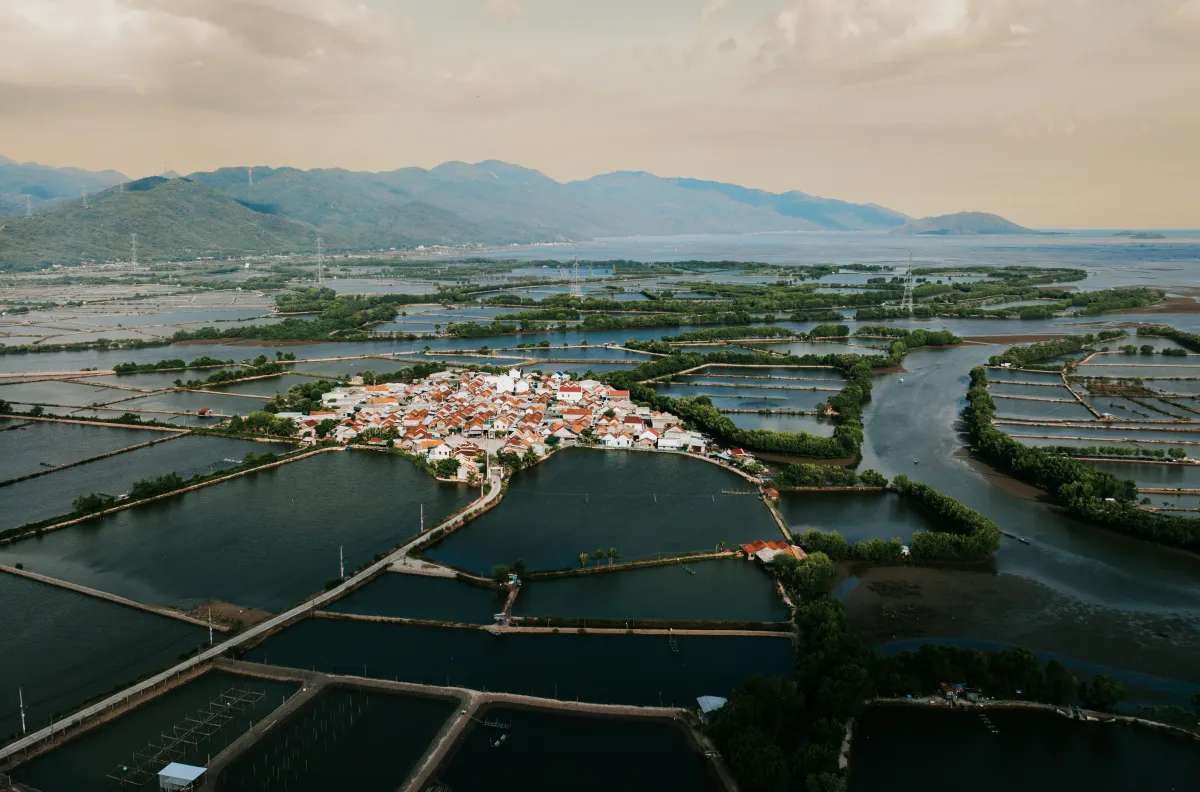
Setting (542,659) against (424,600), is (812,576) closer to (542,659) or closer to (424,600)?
(542,659)

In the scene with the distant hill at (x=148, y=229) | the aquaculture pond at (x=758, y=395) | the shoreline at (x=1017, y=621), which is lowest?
the shoreline at (x=1017, y=621)

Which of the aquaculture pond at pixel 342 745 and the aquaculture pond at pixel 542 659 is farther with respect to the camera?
the aquaculture pond at pixel 542 659

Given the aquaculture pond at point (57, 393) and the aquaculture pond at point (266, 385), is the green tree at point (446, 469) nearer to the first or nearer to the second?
the aquaculture pond at point (266, 385)

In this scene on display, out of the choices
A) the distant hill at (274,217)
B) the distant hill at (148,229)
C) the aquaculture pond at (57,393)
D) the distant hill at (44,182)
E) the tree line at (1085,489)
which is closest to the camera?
the tree line at (1085,489)

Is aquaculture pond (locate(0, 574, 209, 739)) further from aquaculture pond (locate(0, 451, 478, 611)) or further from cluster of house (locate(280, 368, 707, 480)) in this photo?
cluster of house (locate(280, 368, 707, 480))

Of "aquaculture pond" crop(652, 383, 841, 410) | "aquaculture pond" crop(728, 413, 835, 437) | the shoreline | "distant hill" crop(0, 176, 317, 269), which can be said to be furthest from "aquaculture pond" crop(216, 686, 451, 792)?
"distant hill" crop(0, 176, 317, 269)

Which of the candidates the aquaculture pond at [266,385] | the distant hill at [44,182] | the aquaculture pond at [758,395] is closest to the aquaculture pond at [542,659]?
the aquaculture pond at [758,395]
